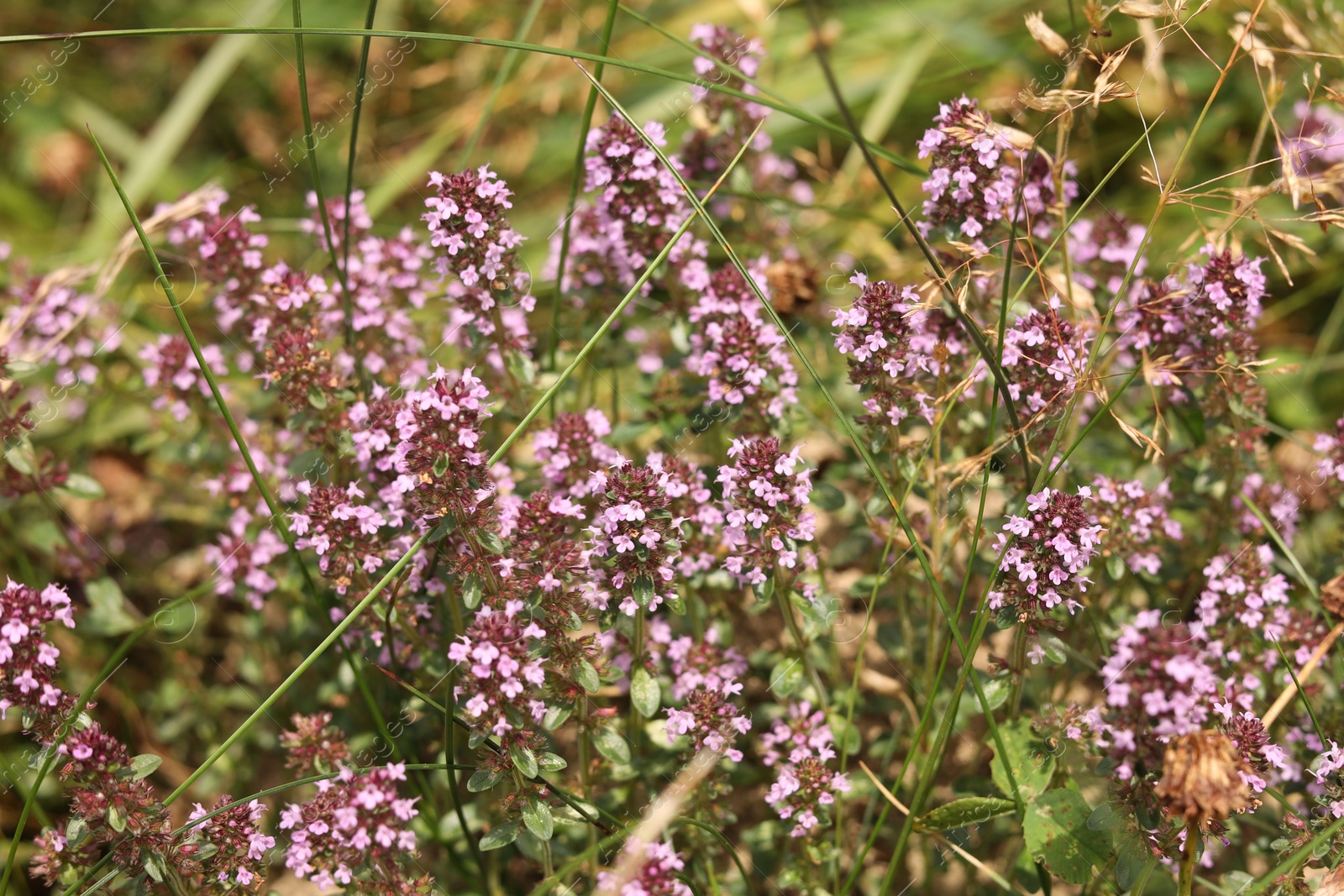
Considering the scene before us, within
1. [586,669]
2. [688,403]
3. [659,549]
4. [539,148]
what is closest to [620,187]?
[688,403]

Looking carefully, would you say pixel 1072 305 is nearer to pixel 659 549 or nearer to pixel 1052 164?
pixel 1052 164

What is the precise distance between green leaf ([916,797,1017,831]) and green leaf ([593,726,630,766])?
38.4 inches

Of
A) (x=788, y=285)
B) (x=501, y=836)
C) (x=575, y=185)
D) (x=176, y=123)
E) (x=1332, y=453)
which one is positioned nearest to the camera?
(x=501, y=836)

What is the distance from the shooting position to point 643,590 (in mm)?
3309

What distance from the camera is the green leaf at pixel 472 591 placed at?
329 cm

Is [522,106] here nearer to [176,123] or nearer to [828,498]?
[176,123]

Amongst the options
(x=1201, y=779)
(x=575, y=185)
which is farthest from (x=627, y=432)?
(x=1201, y=779)

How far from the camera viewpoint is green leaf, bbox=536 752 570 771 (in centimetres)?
328

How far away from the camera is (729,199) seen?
5.02 m

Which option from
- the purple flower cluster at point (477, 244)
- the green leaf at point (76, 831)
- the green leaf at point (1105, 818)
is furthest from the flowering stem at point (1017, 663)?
the green leaf at point (76, 831)

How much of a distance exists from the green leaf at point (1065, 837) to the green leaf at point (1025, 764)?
8 cm

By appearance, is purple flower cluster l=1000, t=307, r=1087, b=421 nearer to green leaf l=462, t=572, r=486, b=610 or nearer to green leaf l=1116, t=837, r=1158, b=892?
green leaf l=1116, t=837, r=1158, b=892

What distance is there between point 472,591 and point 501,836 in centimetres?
75

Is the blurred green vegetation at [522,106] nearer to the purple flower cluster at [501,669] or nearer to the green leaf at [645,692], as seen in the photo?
the green leaf at [645,692]
